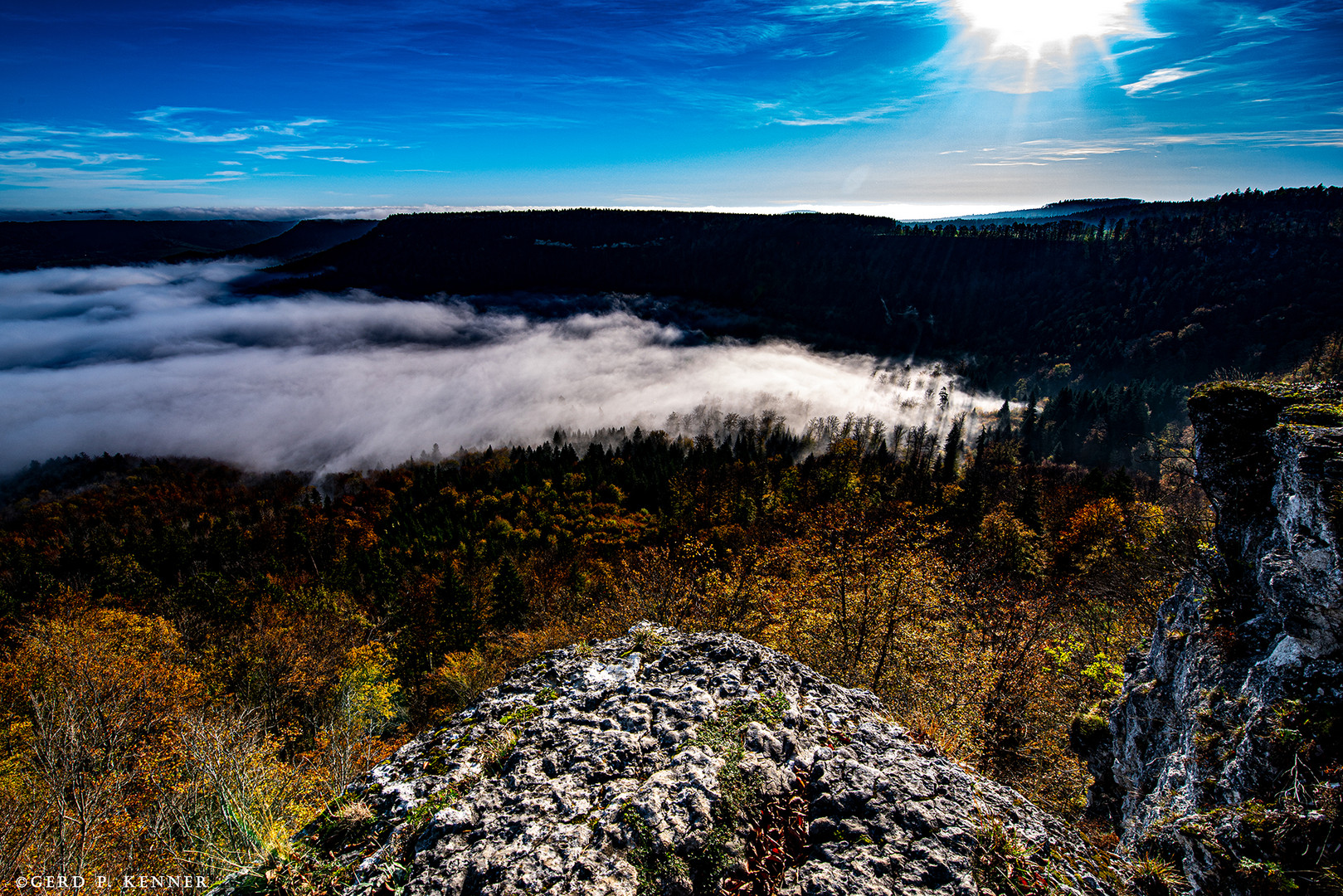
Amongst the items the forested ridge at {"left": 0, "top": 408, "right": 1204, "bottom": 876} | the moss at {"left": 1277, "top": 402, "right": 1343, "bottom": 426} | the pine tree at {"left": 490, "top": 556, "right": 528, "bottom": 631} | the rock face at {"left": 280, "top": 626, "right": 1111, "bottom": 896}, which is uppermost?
the moss at {"left": 1277, "top": 402, "right": 1343, "bottom": 426}

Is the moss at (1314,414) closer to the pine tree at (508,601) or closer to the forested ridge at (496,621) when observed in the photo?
the forested ridge at (496,621)

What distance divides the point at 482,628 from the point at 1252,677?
6605 centimetres

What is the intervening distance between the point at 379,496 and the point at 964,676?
575ft

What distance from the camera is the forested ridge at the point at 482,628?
1925 centimetres

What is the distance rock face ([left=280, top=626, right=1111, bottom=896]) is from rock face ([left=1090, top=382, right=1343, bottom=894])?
317 cm

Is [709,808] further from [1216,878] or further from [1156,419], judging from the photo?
[1156,419]

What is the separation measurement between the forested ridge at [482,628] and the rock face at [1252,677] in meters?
5.95

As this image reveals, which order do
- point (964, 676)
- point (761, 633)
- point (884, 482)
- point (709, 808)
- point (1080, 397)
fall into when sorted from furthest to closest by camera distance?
point (1080, 397) → point (884, 482) → point (761, 633) → point (964, 676) → point (709, 808)

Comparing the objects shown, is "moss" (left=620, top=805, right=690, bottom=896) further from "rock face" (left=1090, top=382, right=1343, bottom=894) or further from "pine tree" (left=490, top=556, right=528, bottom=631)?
"pine tree" (left=490, top=556, right=528, bottom=631)

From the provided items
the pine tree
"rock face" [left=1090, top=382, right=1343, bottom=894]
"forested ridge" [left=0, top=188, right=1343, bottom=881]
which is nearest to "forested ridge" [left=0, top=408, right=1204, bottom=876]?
"forested ridge" [left=0, top=188, right=1343, bottom=881]

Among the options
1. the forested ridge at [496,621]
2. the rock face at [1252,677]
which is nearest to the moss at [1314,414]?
the rock face at [1252,677]

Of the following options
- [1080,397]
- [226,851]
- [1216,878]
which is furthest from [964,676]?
[1080,397]

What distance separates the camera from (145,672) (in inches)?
1084

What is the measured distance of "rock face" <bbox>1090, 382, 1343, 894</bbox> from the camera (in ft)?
30.6
